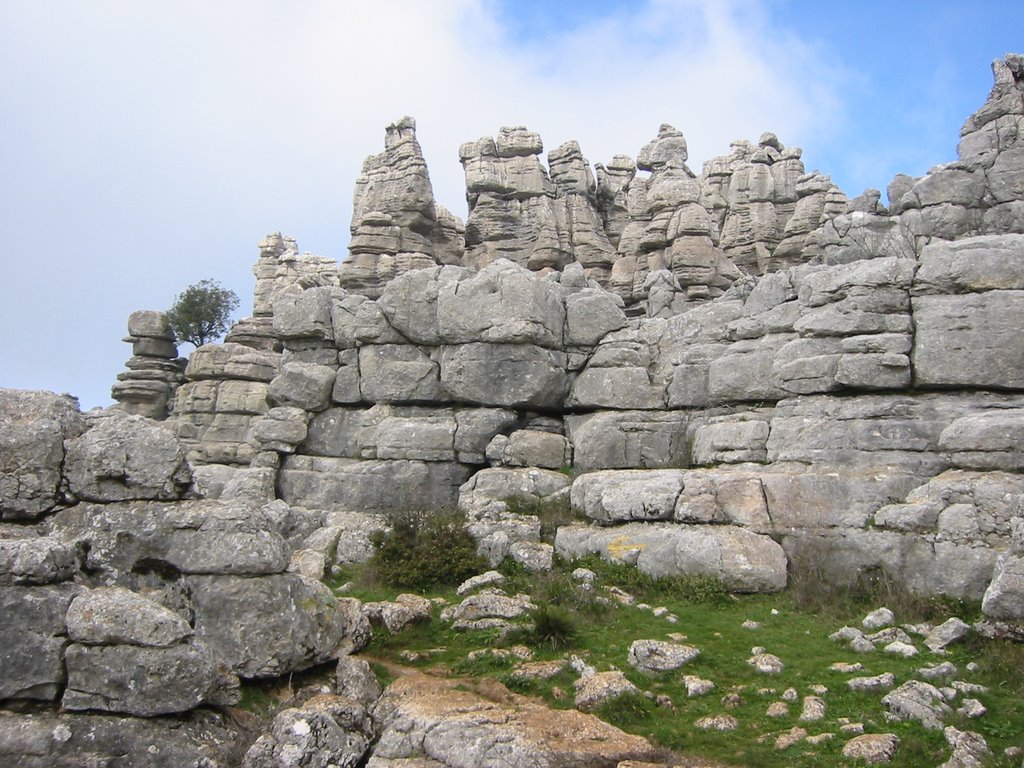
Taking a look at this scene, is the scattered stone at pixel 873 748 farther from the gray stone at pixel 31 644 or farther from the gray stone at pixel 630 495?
the gray stone at pixel 31 644

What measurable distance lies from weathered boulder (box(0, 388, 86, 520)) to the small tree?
136ft

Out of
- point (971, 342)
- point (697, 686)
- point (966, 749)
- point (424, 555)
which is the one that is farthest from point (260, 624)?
point (971, 342)

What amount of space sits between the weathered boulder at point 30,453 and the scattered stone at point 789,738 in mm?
9849

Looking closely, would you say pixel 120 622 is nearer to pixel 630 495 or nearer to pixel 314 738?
pixel 314 738

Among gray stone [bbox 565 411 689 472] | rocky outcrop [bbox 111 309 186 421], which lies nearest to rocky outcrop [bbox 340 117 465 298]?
rocky outcrop [bbox 111 309 186 421]

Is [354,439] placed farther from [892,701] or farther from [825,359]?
[892,701]

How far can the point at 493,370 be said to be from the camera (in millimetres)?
24359

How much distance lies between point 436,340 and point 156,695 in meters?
16.6

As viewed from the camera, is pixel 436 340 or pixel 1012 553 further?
pixel 436 340

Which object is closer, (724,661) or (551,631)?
(724,661)

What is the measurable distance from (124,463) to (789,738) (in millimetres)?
9302

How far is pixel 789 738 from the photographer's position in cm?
1056

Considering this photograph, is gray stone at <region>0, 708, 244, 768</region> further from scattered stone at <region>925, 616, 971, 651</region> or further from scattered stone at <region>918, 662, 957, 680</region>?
scattered stone at <region>925, 616, 971, 651</region>

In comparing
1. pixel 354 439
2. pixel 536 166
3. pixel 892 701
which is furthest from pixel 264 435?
pixel 536 166
